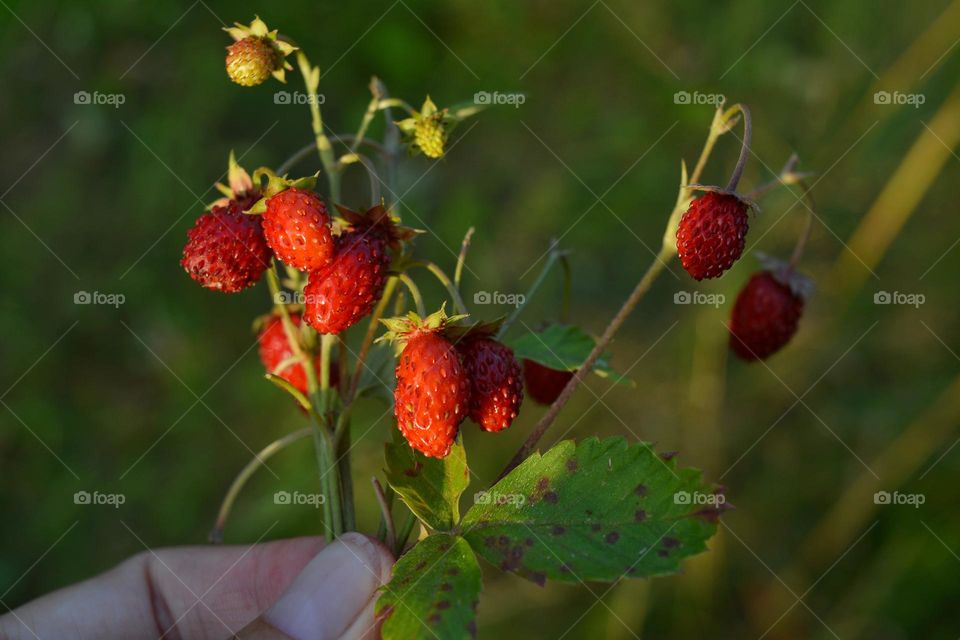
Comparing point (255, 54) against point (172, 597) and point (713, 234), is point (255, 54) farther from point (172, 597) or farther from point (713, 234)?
point (172, 597)

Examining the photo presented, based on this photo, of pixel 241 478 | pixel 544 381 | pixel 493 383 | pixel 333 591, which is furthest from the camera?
pixel 544 381

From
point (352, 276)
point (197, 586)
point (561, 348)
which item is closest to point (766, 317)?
point (561, 348)

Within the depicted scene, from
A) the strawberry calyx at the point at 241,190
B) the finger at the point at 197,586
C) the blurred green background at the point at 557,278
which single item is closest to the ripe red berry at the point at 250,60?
the strawberry calyx at the point at 241,190

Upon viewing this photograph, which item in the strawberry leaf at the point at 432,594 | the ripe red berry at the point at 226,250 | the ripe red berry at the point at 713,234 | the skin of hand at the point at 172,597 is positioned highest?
the ripe red berry at the point at 713,234

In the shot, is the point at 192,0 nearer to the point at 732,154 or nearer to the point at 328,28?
the point at 328,28

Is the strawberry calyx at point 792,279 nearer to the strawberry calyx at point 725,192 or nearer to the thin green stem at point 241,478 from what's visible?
the strawberry calyx at point 725,192

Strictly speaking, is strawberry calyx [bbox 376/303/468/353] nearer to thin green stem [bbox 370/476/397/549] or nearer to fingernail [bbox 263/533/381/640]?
thin green stem [bbox 370/476/397/549]
